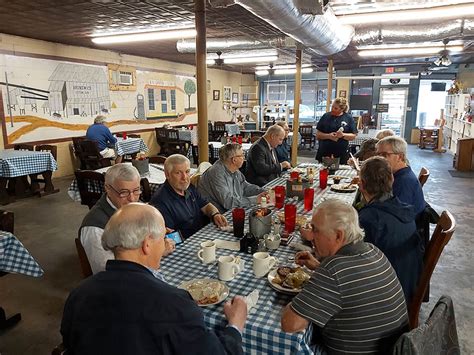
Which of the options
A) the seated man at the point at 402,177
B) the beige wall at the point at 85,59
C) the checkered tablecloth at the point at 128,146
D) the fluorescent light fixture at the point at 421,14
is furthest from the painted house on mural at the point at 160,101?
the seated man at the point at 402,177

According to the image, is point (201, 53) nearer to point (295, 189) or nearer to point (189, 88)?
point (295, 189)

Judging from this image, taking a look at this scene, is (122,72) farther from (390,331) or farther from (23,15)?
(390,331)

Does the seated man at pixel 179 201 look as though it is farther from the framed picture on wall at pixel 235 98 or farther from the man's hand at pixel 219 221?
the framed picture on wall at pixel 235 98

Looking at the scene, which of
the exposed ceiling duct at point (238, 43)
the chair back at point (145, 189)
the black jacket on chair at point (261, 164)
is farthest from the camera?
the exposed ceiling duct at point (238, 43)

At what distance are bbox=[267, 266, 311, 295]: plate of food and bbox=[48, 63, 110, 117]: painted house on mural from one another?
735cm

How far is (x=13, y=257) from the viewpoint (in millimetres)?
2453

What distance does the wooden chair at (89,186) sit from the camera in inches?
149

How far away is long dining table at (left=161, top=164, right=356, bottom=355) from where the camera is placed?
1.29 metres

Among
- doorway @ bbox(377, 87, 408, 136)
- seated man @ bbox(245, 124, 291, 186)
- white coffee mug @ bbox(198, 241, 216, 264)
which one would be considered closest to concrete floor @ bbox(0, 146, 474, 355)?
white coffee mug @ bbox(198, 241, 216, 264)

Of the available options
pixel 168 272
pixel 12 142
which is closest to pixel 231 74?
pixel 12 142

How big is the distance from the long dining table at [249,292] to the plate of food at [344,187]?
1.28 m

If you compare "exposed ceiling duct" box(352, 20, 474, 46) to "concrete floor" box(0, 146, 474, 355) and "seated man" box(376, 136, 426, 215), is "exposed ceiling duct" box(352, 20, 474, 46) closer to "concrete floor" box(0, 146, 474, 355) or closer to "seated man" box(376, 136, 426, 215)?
"concrete floor" box(0, 146, 474, 355)

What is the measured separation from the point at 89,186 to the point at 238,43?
14.7ft

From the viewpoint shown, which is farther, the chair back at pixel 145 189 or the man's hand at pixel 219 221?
the chair back at pixel 145 189
